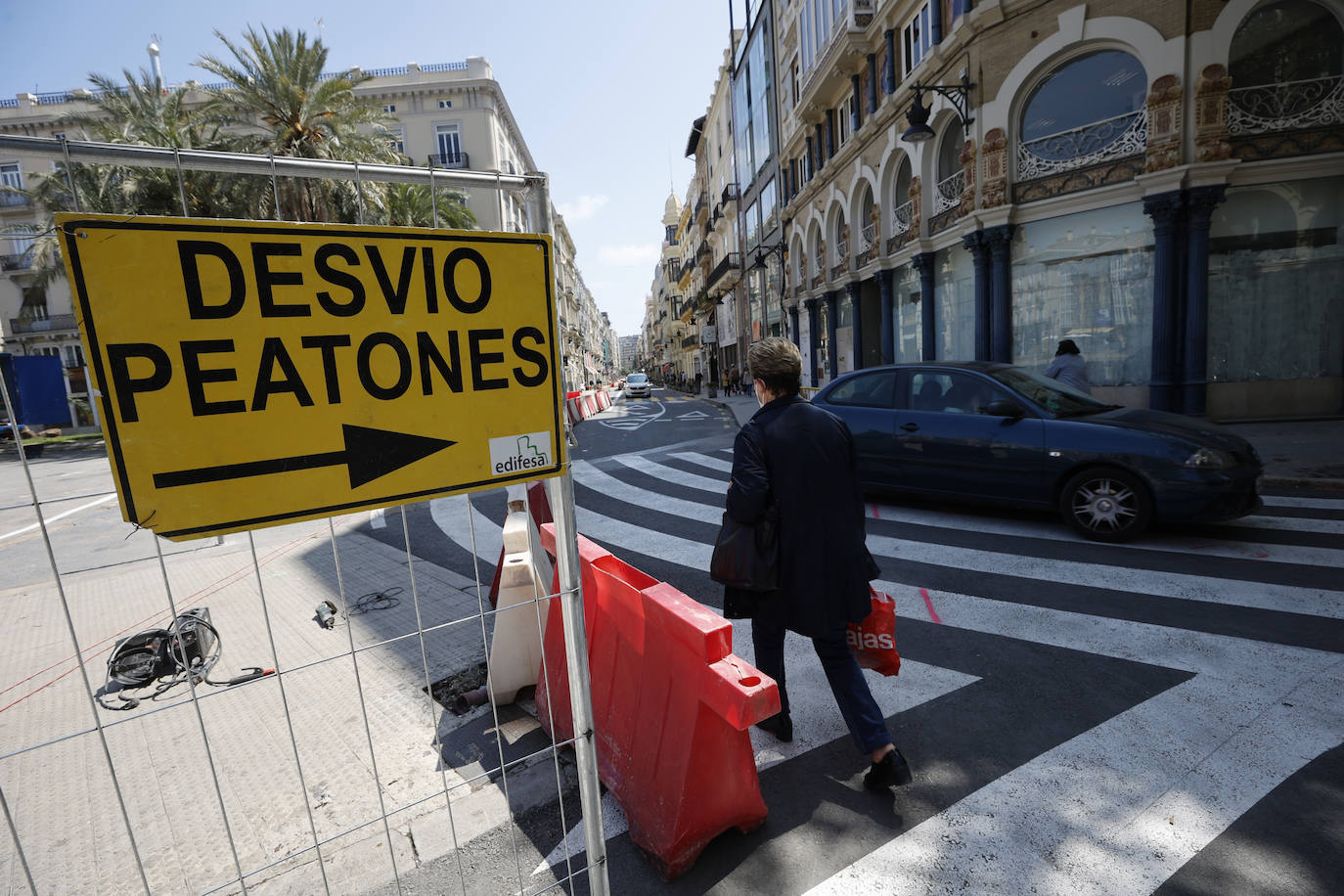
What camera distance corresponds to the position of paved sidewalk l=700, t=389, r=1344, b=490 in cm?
678

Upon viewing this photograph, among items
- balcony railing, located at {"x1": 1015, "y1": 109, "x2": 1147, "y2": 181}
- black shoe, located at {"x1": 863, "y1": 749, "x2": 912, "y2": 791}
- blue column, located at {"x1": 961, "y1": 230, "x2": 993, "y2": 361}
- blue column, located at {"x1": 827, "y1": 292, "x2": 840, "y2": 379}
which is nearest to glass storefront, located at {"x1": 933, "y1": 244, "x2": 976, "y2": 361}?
blue column, located at {"x1": 961, "y1": 230, "x2": 993, "y2": 361}

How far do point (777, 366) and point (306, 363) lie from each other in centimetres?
187

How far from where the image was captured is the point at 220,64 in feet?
53.7

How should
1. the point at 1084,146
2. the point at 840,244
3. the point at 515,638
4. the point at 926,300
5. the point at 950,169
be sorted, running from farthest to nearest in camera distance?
the point at 840,244 → the point at 926,300 → the point at 950,169 → the point at 1084,146 → the point at 515,638

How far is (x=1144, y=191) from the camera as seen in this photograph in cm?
1118

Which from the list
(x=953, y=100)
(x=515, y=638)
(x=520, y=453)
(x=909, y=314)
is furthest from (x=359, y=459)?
(x=909, y=314)

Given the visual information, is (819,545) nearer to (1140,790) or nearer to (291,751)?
(1140,790)

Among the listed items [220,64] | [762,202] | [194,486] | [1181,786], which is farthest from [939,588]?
[762,202]

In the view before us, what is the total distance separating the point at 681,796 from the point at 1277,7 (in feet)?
51.2

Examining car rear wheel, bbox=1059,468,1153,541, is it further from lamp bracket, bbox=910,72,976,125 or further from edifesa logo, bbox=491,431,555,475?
lamp bracket, bbox=910,72,976,125

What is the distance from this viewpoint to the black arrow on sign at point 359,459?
1.45 meters

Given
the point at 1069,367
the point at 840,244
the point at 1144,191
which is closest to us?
the point at 1069,367

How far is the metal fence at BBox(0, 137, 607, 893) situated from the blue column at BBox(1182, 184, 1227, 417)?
41.0ft

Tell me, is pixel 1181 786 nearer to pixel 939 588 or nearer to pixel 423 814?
pixel 939 588
